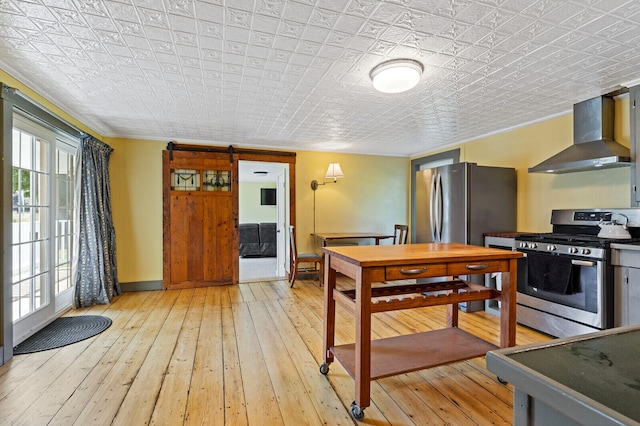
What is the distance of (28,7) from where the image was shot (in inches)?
65.8

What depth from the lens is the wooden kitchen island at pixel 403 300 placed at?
176cm

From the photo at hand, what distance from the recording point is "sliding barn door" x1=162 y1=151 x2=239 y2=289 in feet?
15.3

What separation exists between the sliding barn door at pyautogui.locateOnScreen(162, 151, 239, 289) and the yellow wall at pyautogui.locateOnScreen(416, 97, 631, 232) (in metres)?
3.90

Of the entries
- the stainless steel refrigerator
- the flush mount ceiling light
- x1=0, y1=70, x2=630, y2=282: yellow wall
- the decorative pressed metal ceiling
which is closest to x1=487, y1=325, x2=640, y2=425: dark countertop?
the decorative pressed metal ceiling

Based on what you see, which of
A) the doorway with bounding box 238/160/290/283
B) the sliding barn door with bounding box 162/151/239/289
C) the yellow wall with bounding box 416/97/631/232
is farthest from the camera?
the doorway with bounding box 238/160/290/283

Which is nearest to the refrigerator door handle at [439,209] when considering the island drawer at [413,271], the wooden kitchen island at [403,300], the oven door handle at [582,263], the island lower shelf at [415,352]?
the oven door handle at [582,263]

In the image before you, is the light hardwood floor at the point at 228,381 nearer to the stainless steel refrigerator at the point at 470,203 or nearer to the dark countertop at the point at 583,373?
the stainless steel refrigerator at the point at 470,203

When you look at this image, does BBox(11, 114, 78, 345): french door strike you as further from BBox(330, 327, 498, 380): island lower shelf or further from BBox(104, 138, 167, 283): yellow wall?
BBox(330, 327, 498, 380): island lower shelf

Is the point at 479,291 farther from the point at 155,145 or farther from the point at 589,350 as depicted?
the point at 155,145

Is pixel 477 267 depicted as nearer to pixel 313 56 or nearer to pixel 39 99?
pixel 313 56

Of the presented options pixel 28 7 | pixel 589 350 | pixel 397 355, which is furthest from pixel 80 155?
pixel 589 350

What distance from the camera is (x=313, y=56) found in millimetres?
2205

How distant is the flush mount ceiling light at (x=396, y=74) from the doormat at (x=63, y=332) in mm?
3428

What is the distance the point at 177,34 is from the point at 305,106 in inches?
59.5
